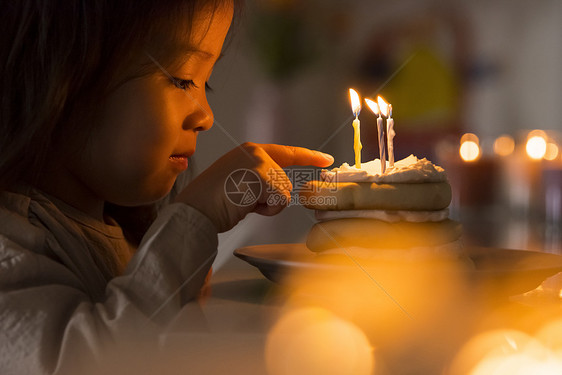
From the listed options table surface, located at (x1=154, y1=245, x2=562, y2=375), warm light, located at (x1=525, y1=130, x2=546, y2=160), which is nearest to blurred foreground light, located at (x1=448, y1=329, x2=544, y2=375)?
table surface, located at (x1=154, y1=245, x2=562, y2=375)

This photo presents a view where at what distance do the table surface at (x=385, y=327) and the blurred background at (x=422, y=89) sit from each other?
0.86m

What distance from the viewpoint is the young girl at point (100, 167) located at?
0.38 meters

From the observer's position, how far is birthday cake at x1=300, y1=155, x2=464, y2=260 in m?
0.45

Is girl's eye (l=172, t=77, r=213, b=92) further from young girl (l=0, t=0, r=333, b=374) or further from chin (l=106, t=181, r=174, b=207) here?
chin (l=106, t=181, r=174, b=207)

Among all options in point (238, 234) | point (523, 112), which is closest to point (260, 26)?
point (238, 234)

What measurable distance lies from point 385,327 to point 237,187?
21cm

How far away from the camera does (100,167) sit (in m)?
0.55

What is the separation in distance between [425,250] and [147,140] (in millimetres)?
314

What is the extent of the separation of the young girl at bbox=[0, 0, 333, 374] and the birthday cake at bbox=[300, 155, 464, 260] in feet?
0.21

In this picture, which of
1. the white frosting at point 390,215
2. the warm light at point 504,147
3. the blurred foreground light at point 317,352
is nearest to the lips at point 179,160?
the white frosting at point 390,215

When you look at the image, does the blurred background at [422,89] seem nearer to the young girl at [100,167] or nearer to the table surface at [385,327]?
the young girl at [100,167]

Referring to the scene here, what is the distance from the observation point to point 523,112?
249 centimetres

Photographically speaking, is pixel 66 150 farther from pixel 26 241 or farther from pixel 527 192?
pixel 527 192

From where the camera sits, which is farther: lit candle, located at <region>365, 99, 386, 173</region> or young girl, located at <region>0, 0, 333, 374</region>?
→ lit candle, located at <region>365, 99, 386, 173</region>
